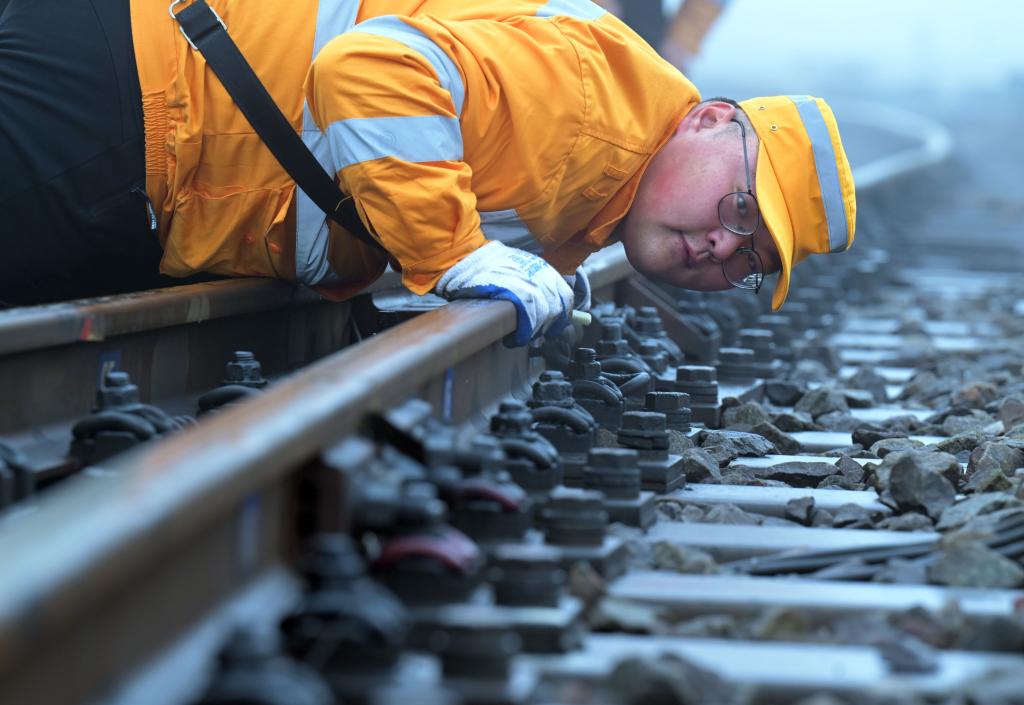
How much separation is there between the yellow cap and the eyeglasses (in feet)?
0.13

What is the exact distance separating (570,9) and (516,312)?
34.8 inches

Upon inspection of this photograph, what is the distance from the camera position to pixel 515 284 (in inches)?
149

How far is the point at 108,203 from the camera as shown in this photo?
4180 mm

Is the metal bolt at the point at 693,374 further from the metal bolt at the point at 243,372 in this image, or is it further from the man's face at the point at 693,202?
the metal bolt at the point at 243,372

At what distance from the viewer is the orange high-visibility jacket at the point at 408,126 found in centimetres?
373

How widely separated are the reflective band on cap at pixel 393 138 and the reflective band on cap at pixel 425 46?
0.13 metres

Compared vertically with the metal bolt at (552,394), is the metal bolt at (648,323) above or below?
below

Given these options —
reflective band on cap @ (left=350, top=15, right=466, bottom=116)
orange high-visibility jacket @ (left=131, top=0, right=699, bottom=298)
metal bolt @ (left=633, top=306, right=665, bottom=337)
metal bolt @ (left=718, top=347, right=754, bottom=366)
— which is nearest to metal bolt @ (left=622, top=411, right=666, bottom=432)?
orange high-visibility jacket @ (left=131, top=0, right=699, bottom=298)

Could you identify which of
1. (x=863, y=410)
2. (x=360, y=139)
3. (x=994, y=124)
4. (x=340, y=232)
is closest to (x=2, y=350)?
(x=360, y=139)

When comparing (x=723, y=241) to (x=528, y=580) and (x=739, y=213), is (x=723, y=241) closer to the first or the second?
(x=739, y=213)

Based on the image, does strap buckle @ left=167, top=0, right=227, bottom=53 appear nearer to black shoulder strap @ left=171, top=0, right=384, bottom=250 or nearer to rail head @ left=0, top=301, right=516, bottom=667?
black shoulder strap @ left=171, top=0, right=384, bottom=250

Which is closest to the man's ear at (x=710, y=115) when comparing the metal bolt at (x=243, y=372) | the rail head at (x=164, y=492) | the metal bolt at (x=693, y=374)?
the metal bolt at (x=693, y=374)

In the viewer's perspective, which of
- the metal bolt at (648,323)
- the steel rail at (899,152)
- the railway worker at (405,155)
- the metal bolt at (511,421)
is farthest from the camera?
the steel rail at (899,152)

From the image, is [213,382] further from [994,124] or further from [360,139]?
[994,124]
